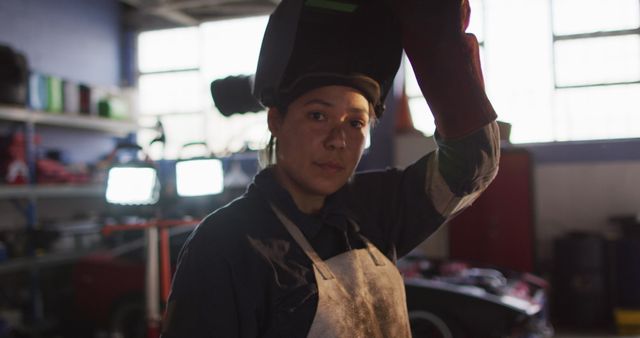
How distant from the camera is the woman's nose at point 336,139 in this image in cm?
85

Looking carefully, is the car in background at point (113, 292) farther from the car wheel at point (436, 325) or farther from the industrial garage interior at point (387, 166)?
the car wheel at point (436, 325)

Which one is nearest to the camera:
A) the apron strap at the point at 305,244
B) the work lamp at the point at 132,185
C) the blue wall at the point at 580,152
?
the apron strap at the point at 305,244

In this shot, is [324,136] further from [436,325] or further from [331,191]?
[436,325]

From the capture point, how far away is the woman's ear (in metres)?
0.92

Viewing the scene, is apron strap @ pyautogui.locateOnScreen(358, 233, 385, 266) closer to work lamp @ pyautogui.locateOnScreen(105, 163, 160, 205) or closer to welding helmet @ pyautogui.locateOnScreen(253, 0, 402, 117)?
welding helmet @ pyautogui.locateOnScreen(253, 0, 402, 117)

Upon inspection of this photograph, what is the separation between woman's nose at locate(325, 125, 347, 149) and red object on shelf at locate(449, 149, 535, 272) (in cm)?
419

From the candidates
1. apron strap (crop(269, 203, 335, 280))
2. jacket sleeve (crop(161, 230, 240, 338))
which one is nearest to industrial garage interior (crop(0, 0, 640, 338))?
apron strap (crop(269, 203, 335, 280))

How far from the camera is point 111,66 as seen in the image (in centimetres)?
746

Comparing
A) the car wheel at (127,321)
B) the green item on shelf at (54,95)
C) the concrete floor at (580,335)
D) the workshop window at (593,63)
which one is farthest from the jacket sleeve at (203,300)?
the workshop window at (593,63)

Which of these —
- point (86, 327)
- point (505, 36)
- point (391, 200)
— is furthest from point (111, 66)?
point (391, 200)

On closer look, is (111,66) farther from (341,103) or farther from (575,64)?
(341,103)

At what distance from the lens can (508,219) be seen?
4.86 metres

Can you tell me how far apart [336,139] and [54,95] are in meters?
4.95

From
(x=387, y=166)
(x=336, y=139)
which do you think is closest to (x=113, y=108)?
(x=387, y=166)
